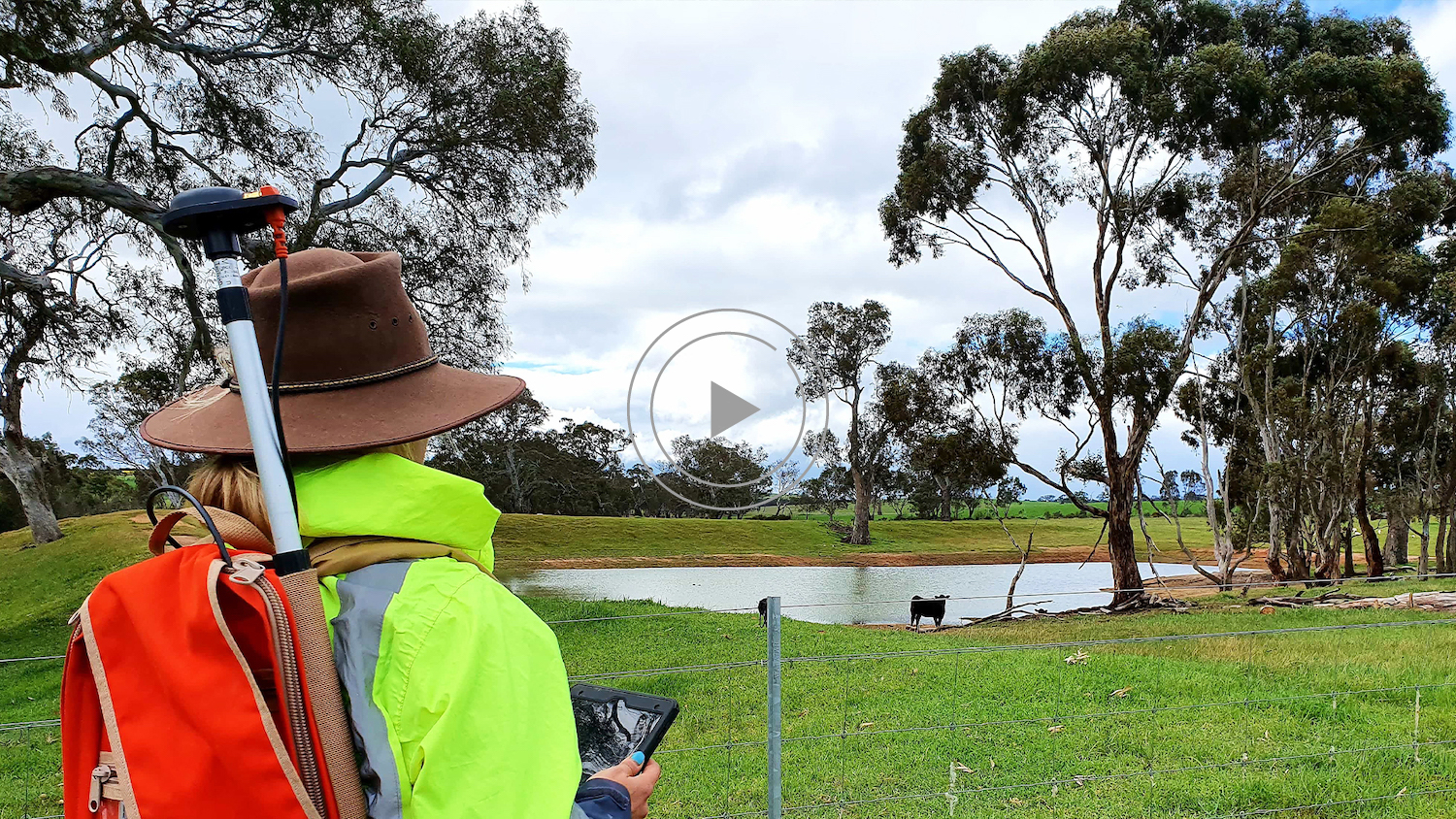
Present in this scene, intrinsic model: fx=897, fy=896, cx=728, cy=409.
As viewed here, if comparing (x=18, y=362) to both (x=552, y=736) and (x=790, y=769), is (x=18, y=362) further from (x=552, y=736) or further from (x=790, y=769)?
(x=552, y=736)

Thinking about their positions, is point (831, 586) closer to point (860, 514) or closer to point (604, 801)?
point (860, 514)

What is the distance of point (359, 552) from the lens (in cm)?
116

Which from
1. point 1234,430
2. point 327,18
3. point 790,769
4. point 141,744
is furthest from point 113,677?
point 1234,430

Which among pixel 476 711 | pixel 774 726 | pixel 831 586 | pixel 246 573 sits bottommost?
pixel 831 586

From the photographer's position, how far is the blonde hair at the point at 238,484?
1.24m

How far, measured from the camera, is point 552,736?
110cm

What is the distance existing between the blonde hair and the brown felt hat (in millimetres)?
36

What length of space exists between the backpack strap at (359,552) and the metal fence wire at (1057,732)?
7.62 feet

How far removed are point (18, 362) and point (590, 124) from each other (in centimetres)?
1247

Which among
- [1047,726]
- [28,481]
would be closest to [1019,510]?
[28,481]

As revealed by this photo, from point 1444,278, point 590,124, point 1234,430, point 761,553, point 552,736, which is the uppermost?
point 590,124

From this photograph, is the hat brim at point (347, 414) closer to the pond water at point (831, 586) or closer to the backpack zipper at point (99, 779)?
the backpack zipper at point (99, 779)

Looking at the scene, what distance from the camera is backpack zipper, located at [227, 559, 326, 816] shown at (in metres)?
1.03

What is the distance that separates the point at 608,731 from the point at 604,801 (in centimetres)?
21
